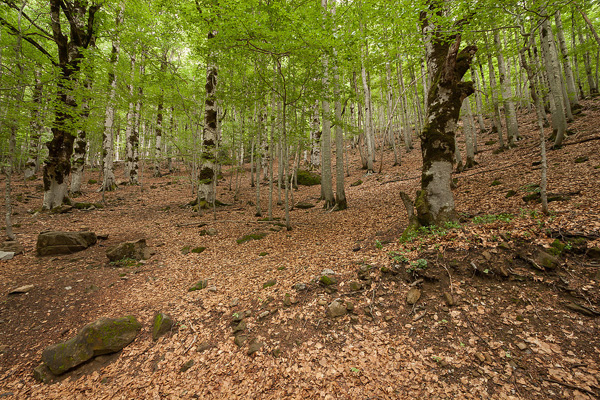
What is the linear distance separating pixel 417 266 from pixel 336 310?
1712mm

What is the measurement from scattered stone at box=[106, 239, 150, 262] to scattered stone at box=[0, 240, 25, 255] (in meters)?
2.36

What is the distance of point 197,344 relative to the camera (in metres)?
3.56

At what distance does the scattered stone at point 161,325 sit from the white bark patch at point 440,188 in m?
5.89

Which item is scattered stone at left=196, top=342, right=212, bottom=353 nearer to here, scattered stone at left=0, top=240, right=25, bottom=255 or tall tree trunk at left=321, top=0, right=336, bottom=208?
scattered stone at left=0, top=240, right=25, bottom=255

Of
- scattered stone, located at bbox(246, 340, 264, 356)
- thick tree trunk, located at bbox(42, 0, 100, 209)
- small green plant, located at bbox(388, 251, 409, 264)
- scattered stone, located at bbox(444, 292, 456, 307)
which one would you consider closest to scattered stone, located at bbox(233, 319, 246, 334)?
scattered stone, located at bbox(246, 340, 264, 356)

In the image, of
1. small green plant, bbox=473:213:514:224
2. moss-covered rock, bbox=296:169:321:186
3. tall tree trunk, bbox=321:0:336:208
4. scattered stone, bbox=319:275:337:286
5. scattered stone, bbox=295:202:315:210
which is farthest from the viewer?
moss-covered rock, bbox=296:169:321:186

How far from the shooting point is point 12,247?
6406 millimetres

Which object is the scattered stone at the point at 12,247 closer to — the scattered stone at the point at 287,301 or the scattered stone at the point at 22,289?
the scattered stone at the point at 22,289

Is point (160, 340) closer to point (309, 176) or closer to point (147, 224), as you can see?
point (147, 224)

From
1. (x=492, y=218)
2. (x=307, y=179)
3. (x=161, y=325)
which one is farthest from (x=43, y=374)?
(x=307, y=179)

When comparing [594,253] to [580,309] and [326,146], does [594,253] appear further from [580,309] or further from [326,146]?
[326,146]

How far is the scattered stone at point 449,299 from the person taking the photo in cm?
337

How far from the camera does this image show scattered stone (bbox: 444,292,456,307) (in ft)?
11.0

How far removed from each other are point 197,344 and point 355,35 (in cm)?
837
